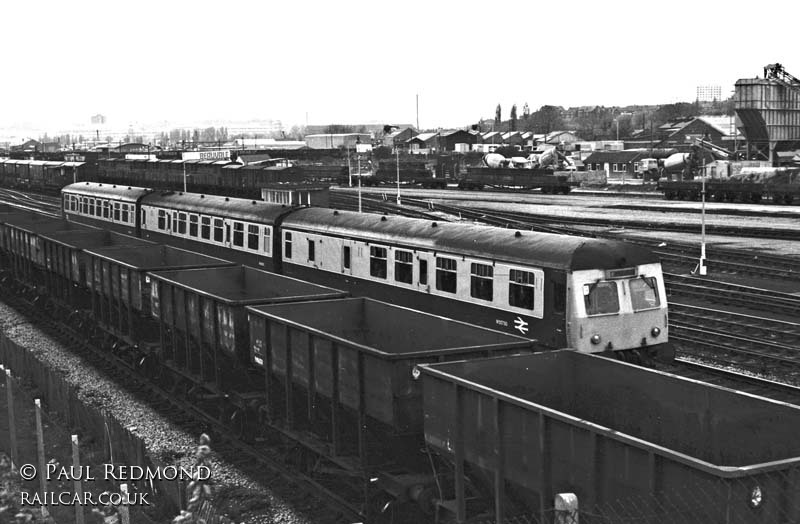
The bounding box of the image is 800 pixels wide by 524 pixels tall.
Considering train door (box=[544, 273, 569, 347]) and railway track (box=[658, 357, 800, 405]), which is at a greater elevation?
train door (box=[544, 273, 569, 347])

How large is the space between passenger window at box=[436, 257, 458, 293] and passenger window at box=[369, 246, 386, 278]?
2.45 meters

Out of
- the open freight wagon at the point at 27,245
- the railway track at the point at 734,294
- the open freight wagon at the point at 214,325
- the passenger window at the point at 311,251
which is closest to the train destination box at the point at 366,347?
the open freight wagon at the point at 214,325

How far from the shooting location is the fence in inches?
498

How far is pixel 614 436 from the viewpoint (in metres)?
8.65

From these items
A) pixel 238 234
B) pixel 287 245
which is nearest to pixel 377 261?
pixel 287 245

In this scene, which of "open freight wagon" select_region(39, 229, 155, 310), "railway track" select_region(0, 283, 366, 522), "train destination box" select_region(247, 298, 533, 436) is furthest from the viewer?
"open freight wagon" select_region(39, 229, 155, 310)

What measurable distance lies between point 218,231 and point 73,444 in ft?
72.0

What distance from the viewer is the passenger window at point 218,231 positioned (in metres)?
33.1

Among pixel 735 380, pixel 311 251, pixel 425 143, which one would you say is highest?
pixel 425 143

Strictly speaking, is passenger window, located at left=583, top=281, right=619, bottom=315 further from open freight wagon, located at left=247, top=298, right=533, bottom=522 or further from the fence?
the fence

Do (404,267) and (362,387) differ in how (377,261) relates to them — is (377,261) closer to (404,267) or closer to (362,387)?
(404,267)

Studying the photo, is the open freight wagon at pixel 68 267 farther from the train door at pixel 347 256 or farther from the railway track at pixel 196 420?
the train door at pixel 347 256

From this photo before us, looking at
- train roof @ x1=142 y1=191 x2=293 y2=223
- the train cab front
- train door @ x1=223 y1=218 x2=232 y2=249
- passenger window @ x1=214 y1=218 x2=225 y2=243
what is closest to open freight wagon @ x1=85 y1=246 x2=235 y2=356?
train roof @ x1=142 y1=191 x2=293 y2=223

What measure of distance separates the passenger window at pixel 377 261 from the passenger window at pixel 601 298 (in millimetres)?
6819
